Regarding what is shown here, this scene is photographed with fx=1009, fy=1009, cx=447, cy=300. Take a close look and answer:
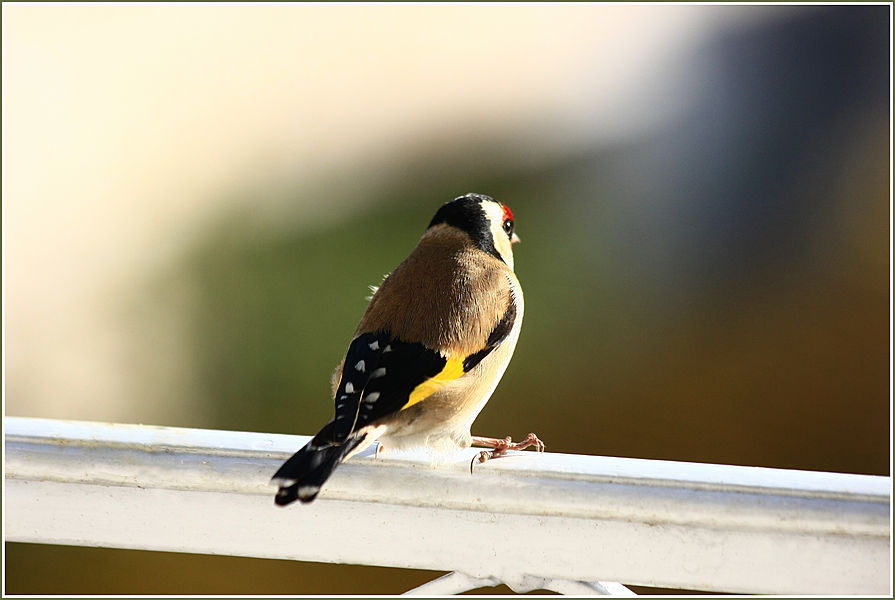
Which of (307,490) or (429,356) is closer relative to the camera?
(307,490)

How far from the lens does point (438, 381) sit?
192 cm

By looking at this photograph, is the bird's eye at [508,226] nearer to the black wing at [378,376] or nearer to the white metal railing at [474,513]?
the black wing at [378,376]

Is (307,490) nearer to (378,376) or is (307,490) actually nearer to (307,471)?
(307,471)

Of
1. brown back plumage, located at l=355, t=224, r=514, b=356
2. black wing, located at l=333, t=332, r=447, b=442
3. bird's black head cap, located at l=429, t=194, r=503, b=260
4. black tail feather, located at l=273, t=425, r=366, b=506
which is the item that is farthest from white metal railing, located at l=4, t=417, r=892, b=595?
bird's black head cap, located at l=429, t=194, r=503, b=260

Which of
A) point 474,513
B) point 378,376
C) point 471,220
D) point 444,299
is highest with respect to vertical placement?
point 471,220

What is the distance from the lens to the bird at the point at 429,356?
5.85ft

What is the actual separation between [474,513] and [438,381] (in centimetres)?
48

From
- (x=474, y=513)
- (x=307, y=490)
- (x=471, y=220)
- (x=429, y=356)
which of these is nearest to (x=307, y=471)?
(x=307, y=490)

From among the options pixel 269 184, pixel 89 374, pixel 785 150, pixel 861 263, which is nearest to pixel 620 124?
pixel 785 150

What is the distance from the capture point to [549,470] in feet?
4.68

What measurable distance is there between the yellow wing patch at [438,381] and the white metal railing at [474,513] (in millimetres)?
261

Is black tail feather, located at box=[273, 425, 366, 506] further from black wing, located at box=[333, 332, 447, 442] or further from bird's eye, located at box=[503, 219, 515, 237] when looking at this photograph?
bird's eye, located at box=[503, 219, 515, 237]

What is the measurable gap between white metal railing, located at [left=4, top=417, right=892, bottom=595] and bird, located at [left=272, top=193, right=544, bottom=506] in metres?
0.11

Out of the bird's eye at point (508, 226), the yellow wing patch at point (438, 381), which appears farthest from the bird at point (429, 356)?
the bird's eye at point (508, 226)
